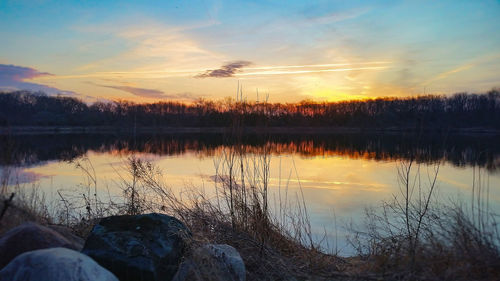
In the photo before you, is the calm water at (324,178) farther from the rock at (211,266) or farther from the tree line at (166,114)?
the tree line at (166,114)

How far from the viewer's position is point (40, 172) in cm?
1586

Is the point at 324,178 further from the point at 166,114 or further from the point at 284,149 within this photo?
the point at 166,114

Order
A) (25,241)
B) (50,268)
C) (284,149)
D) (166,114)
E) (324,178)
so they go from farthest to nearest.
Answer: (166,114)
(284,149)
(324,178)
(25,241)
(50,268)

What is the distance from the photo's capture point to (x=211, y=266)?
3.64 m

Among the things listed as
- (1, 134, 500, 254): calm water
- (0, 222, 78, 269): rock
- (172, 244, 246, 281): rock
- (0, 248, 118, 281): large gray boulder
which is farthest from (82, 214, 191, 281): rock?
(1, 134, 500, 254): calm water

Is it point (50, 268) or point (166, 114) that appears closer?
point (50, 268)

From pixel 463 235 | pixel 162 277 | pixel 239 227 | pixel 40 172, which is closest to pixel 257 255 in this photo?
pixel 239 227

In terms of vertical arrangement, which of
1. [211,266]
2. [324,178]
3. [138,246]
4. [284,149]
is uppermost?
[138,246]

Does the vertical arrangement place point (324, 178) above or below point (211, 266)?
below

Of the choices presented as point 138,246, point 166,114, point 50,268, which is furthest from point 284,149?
point 166,114

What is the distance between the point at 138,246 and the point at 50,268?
1.02m

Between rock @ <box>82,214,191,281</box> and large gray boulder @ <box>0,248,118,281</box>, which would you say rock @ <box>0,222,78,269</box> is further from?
large gray boulder @ <box>0,248,118,281</box>

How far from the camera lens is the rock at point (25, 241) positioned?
3318 mm

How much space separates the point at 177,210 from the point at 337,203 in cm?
709
